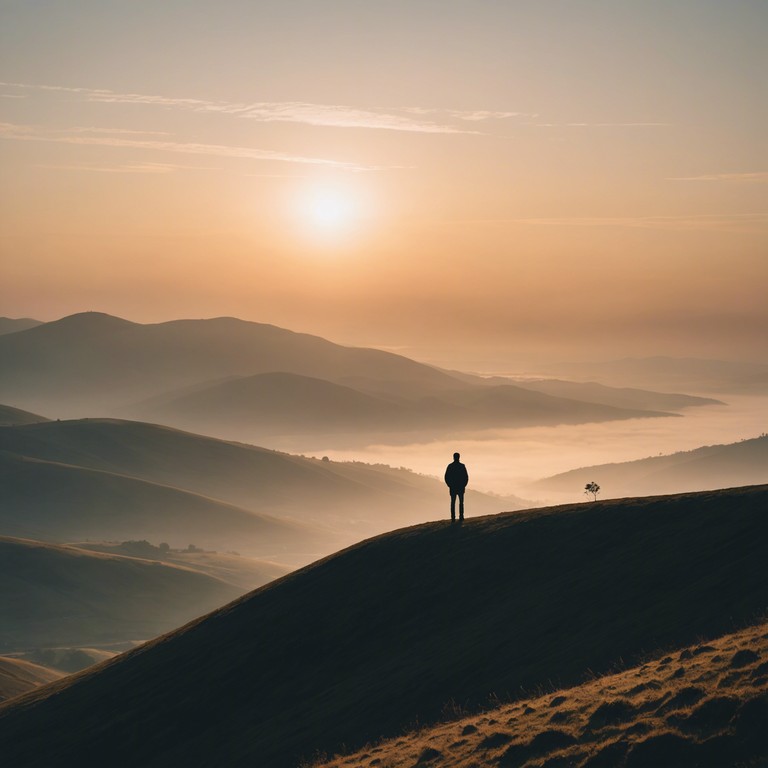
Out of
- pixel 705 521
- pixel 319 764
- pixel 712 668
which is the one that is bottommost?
pixel 319 764

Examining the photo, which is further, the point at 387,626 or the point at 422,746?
the point at 387,626

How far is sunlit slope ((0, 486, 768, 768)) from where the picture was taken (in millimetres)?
29516

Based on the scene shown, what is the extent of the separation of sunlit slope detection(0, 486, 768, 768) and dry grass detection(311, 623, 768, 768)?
3752 mm

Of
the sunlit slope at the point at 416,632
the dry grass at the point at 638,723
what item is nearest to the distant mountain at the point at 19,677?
the sunlit slope at the point at 416,632

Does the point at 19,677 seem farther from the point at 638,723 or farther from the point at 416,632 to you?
the point at 638,723

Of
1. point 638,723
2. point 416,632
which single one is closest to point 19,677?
point 416,632

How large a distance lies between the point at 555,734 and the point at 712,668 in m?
3.75

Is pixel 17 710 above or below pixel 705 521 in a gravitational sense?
below

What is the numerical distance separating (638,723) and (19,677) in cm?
10617

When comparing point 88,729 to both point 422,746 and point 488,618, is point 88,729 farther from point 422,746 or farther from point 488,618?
point 422,746

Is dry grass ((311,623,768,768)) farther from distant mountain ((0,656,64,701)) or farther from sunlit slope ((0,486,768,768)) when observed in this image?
distant mountain ((0,656,64,701))

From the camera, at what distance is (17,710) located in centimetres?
5319

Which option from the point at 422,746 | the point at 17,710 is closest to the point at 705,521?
the point at 422,746

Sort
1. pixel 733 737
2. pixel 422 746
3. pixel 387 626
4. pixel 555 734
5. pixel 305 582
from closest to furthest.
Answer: pixel 733 737, pixel 555 734, pixel 422 746, pixel 387 626, pixel 305 582
